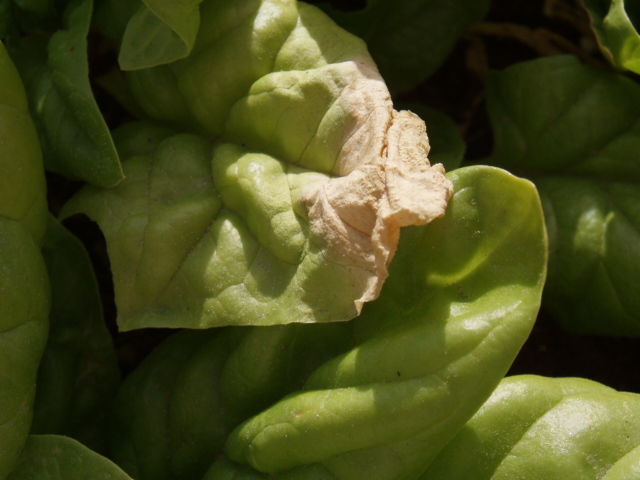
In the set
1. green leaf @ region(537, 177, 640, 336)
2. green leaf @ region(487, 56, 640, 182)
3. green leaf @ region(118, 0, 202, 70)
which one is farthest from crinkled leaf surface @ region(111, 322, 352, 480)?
green leaf @ region(487, 56, 640, 182)

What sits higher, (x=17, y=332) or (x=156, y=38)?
(x=156, y=38)

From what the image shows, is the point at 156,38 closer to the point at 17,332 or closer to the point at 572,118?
the point at 17,332

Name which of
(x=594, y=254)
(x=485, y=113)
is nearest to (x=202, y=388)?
(x=594, y=254)

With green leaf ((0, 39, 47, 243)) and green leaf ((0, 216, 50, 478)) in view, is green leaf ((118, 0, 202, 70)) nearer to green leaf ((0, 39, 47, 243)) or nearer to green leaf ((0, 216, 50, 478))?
green leaf ((0, 39, 47, 243))

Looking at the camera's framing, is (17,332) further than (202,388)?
No

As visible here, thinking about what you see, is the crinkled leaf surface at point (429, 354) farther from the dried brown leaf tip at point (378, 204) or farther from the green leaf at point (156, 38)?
Answer: the green leaf at point (156, 38)
